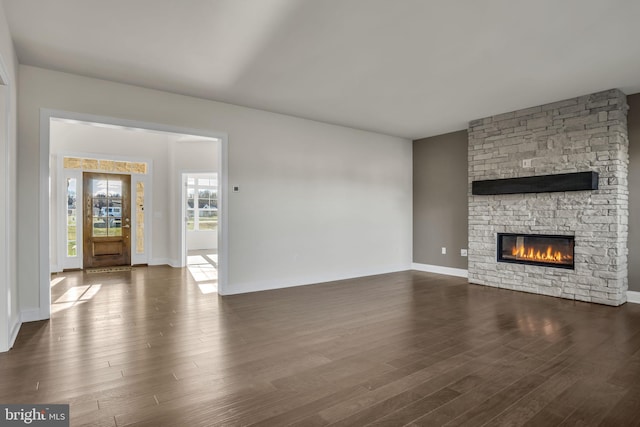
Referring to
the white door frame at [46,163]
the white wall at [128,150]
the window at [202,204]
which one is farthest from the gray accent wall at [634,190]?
the window at [202,204]

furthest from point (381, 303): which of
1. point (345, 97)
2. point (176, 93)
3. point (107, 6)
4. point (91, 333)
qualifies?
point (107, 6)

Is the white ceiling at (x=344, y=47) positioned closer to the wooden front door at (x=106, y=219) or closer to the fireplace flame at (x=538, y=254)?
the fireplace flame at (x=538, y=254)

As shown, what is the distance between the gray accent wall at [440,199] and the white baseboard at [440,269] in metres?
0.06

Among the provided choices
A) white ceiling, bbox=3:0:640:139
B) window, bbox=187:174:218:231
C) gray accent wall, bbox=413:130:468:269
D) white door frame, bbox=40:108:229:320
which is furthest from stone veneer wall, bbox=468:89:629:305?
window, bbox=187:174:218:231

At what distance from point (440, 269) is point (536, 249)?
1922mm

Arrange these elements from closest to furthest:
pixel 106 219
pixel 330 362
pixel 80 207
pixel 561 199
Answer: pixel 330 362
pixel 561 199
pixel 80 207
pixel 106 219

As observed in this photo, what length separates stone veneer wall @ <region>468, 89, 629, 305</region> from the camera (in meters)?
4.56

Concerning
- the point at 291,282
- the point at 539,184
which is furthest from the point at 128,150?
the point at 539,184

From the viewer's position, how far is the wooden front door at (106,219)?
749 centimetres

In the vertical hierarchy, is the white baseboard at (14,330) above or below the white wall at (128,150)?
below

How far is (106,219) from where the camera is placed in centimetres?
772

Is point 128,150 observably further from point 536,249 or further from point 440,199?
point 536,249

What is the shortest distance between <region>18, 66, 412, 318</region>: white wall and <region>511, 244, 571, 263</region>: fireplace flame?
2274mm

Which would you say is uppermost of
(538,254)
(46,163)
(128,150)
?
(128,150)
